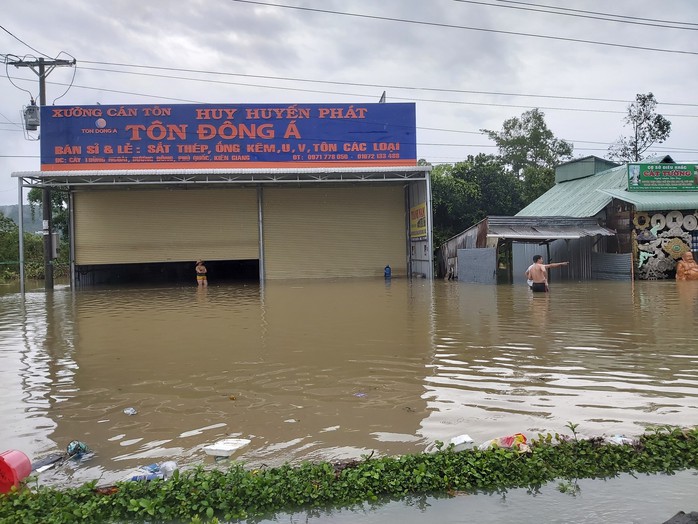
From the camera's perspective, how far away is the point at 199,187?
91.8 feet

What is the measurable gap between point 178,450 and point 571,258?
23.8 metres

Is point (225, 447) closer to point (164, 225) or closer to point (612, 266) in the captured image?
point (612, 266)

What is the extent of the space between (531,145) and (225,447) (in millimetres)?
51404

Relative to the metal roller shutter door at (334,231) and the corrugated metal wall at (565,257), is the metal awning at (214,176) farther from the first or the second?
the corrugated metal wall at (565,257)

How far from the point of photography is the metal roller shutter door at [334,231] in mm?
28172

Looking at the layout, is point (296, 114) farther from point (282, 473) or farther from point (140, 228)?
point (282, 473)

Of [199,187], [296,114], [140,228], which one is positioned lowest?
[140,228]

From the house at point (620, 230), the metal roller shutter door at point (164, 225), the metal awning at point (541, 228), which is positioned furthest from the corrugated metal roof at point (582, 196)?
the metal roller shutter door at point (164, 225)

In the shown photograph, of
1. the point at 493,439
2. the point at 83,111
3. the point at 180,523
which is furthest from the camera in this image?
the point at 83,111

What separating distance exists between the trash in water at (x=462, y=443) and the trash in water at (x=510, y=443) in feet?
0.32

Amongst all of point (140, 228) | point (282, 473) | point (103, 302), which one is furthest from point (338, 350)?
point (140, 228)

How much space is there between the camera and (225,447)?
14.8ft

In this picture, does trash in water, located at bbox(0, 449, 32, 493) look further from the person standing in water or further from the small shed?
the person standing in water

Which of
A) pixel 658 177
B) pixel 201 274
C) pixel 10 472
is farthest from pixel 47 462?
pixel 658 177
